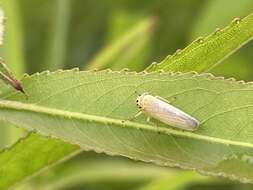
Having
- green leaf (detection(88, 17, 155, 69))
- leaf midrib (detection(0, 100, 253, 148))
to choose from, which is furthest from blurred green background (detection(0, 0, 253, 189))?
leaf midrib (detection(0, 100, 253, 148))

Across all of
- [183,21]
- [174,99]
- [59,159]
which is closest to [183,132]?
[174,99]

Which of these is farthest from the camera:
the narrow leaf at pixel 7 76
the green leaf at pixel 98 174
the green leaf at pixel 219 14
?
the green leaf at pixel 219 14

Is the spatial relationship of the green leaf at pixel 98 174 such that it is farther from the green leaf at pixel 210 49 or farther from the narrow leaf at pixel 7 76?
the narrow leaf at pixel 7 76

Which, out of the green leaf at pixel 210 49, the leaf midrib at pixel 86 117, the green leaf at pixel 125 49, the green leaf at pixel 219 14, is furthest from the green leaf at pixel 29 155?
the green leaf at pixel 219 14

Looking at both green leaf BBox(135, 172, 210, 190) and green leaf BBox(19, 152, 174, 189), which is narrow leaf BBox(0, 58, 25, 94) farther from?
green leaf BBox(19, 152, 174, 189)

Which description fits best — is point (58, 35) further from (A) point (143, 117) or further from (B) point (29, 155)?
(A) point (143, 117)

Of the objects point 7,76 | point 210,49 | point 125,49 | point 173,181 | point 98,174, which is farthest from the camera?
point 125,49

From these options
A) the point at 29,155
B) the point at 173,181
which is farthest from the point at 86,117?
the point at 173,181
